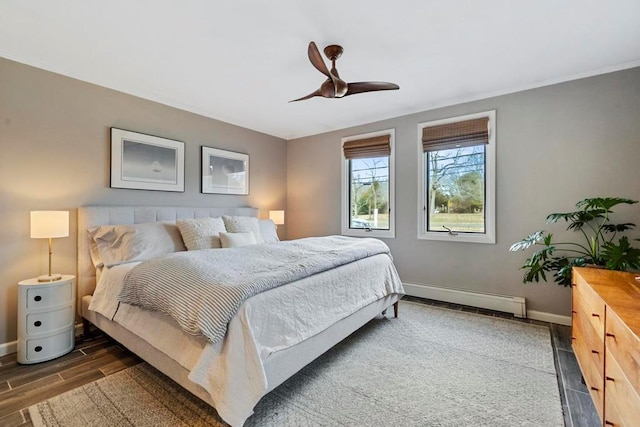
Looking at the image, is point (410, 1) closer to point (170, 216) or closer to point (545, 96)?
point (545, 96)

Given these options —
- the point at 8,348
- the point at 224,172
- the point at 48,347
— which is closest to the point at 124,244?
the point at 48,347

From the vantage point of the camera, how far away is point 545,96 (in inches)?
119

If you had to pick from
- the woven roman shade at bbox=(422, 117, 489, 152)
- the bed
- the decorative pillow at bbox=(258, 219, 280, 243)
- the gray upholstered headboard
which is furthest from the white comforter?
the woven roman shade at bbox=(422, 117, 489, 152)

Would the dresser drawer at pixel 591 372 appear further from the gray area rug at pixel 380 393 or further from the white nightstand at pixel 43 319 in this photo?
the white nightstand at pixel 43 319

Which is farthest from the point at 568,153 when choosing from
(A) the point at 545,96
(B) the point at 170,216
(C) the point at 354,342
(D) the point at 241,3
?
(B) the point at 170,216

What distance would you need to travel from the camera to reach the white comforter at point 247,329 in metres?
1.43

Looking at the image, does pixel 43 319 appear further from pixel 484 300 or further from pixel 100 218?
pixel 484 300

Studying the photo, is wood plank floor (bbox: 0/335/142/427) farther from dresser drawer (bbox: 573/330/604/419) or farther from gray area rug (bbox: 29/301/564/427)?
dresser drawer (bbox: 573/330/604/419)

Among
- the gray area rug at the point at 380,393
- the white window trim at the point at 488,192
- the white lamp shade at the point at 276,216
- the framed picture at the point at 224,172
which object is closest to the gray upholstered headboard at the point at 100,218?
the framed picture at the point at 224,172

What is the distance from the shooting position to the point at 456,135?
3529 mm

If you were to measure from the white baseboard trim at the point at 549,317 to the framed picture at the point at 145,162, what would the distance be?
4.29 metres

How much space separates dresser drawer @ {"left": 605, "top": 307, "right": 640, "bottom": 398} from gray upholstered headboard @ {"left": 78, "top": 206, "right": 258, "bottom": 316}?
3709mm

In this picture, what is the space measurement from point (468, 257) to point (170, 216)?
3590mm

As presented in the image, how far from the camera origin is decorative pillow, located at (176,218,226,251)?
2.97 metres
